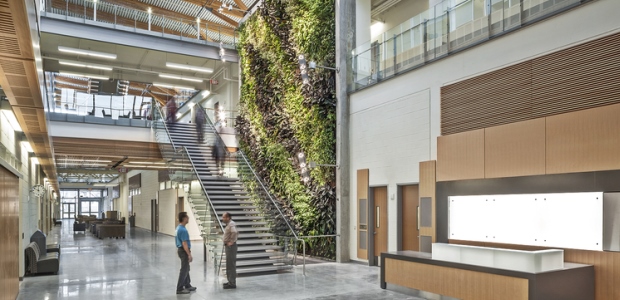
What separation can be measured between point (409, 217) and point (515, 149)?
3393 millimetres

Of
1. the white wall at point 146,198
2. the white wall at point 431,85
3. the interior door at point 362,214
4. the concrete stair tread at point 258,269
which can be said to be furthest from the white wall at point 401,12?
the white wall at point 146,198

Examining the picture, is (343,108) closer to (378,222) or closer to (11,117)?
(378,222)

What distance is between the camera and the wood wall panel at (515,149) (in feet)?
25.1

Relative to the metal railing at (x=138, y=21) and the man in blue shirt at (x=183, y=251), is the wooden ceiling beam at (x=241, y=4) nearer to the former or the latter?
the metal railing at (x=138, y=21)

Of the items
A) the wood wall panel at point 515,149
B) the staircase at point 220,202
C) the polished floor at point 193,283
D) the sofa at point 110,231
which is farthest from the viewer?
the sofa at point 110,231

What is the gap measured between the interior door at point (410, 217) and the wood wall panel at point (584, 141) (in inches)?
139

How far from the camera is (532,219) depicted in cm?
763

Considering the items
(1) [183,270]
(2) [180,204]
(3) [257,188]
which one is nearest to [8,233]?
(1) [183,270]

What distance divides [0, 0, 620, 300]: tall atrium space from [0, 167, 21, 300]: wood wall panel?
7 centimetres

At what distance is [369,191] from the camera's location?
39.3 ft

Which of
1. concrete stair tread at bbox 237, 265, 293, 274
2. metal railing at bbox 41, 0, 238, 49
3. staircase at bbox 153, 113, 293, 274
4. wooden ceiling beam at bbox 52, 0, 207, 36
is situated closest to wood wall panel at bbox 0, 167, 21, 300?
staircase at bbox 153, 113, 293, 274

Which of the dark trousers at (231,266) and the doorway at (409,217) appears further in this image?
the doorway at (409,217)

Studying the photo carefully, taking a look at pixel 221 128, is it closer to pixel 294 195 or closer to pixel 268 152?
pixel 268 152

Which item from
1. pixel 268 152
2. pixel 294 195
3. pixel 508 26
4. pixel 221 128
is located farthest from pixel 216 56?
pixel 508 26
